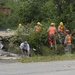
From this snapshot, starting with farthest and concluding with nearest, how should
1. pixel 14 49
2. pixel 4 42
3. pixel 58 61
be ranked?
pixel 4 42 → pixel 14 49 → pixel 58 61

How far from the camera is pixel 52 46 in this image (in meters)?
23.3

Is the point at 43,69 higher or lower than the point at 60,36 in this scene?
lower

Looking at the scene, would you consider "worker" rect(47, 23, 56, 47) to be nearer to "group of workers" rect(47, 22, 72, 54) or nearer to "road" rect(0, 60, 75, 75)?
"group of workers" rect(47, 22, 72, 54)

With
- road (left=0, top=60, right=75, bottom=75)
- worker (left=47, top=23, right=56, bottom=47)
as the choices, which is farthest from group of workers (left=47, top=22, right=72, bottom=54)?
road (left=0, top=60, right=75, bottom=75)

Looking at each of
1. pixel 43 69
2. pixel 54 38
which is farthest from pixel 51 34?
pixel 43 69

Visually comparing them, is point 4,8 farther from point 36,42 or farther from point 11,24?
point 36,42

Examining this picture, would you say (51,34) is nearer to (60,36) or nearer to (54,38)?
(54,38)

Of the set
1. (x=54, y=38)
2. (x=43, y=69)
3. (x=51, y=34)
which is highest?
(x=51, y=34)

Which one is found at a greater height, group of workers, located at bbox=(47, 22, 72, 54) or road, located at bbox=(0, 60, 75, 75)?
group of workers, located at bbox=(47, 22, 72, 54)

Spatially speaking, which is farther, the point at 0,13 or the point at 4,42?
the point at 0,13

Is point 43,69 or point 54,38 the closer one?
point 43,69

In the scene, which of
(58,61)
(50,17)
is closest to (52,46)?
(50,17)

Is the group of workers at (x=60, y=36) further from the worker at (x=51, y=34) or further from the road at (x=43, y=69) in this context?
the road at (x=43, y=69)

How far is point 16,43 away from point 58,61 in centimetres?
895
